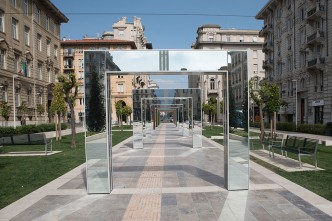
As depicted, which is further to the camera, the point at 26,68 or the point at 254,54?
the point at 254,54

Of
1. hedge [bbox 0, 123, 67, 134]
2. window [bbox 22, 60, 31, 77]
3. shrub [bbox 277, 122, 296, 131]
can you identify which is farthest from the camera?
window [bbox 22, 60, 31, 77]

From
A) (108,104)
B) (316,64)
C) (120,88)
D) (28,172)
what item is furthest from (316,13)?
(120,88)

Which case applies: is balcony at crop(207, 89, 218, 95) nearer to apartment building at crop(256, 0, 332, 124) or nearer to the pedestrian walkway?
apartment building at crop(256, 0, 332, 124)

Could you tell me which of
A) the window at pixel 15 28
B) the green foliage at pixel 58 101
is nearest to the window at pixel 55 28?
the window at pixel 15 28

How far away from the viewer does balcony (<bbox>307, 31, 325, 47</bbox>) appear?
31.1 metres

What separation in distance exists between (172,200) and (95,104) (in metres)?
2.86

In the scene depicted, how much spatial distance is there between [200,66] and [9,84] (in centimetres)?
3017

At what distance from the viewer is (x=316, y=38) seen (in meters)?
31.2

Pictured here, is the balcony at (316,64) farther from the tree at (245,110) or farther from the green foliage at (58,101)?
the tree at (245,110)

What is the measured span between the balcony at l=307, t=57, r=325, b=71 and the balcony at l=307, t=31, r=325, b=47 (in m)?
1.85

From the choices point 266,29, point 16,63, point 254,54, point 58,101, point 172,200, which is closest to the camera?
point 172,200

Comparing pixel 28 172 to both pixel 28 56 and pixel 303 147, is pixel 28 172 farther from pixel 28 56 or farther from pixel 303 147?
pixel 28 56

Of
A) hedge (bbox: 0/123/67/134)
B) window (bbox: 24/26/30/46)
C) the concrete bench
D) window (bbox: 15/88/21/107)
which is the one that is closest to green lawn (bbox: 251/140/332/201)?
the concrete bench

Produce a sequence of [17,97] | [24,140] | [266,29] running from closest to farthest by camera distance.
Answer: [24,140] < [17,97] < [266,29]
